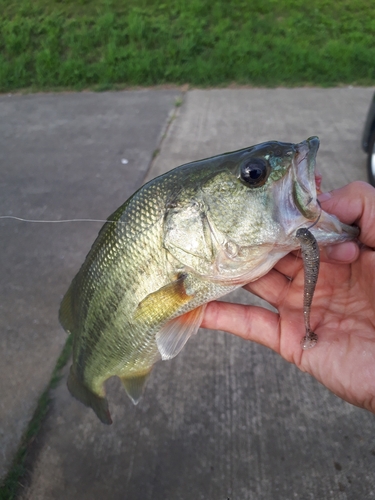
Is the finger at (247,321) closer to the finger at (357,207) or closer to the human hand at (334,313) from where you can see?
the human hand at (334,313)

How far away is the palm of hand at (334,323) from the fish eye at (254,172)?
58 centimetres

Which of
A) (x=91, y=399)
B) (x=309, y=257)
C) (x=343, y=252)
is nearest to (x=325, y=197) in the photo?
(x=343, y=252)

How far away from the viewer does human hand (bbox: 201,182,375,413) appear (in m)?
1.58

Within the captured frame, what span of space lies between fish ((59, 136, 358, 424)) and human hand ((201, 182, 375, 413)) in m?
0.13

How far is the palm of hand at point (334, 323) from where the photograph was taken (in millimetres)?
1562

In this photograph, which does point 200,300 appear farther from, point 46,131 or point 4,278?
point 46,131

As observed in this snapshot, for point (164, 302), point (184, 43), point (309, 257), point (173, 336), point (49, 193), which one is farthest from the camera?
point (184, 43)

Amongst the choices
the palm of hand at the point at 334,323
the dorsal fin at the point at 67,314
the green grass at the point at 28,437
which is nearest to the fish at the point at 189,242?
the dorsal fin at the point at 67,314

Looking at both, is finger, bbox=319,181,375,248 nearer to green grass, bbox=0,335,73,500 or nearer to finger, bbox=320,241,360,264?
finger, bbox=320,241,360,264

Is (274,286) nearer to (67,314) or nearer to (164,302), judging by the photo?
(164,302)

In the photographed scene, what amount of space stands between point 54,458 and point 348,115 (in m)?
5.52

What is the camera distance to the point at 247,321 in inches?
75.7

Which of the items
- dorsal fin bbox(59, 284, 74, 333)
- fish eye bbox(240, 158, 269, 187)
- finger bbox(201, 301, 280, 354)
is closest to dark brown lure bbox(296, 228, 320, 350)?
fish eye bbox(240, 158, 269, 187)

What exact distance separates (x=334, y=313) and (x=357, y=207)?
0.46 m
